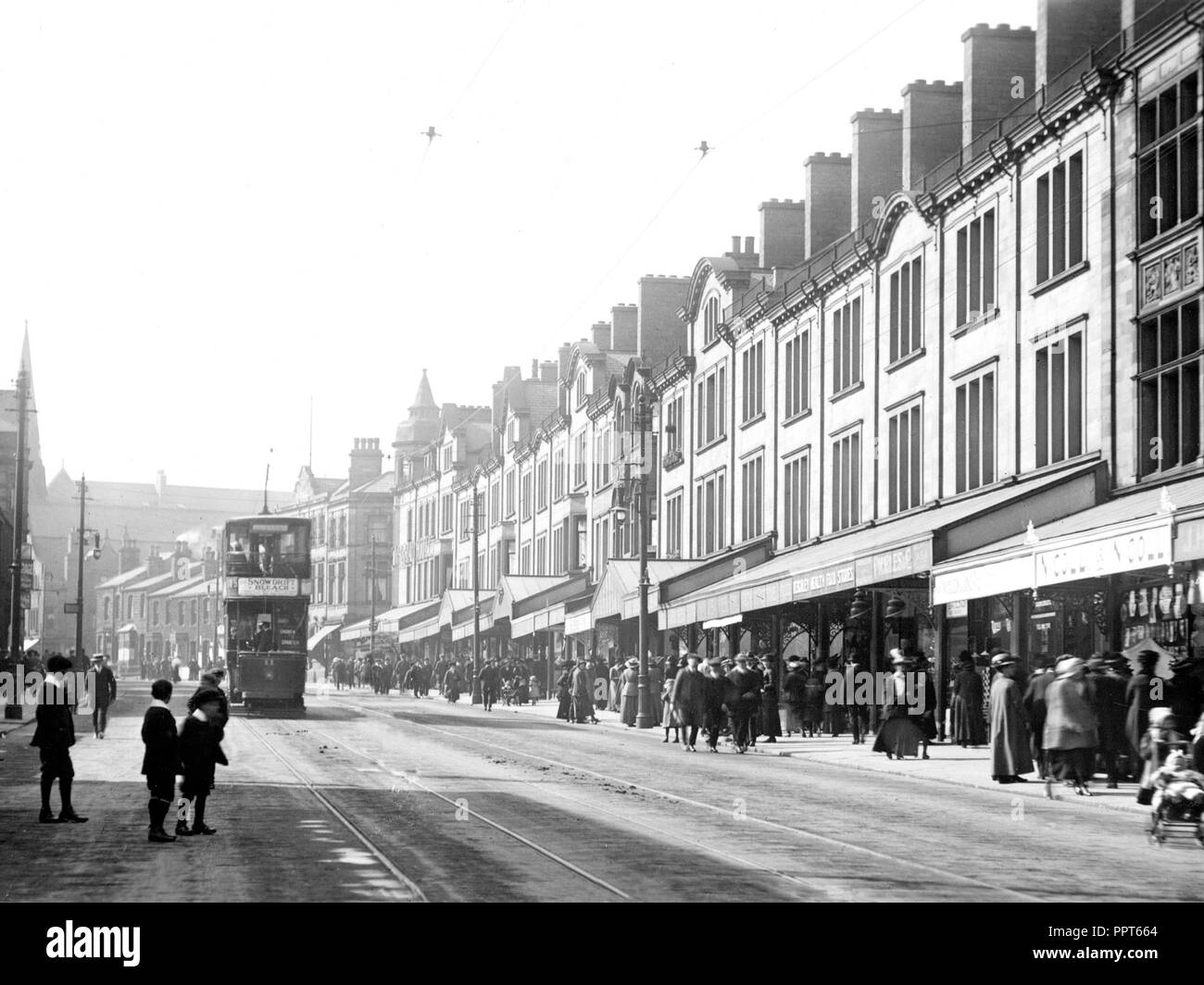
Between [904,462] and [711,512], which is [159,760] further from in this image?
[711,512]

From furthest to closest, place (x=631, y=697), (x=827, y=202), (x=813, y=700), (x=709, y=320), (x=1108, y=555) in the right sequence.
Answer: (x=709, y=320) < (x=827, y=202) < (x=631, y=697) < (x=813, y=700) < (x=1108, y=555)

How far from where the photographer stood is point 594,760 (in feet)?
88.9

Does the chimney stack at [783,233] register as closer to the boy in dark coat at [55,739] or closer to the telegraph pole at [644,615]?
the telegraph pole at [644,615]

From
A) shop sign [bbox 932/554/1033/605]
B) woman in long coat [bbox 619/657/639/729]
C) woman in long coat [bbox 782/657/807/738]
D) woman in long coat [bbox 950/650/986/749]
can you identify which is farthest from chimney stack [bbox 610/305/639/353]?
shop sign [bbox 932/554/1033/605]

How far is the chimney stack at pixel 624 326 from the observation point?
210 ft

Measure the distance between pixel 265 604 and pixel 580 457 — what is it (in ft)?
77.5

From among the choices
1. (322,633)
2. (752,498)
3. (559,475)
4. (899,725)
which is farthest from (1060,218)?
(322,633)

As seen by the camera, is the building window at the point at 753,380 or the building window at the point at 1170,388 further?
the building window at the point at 753,380

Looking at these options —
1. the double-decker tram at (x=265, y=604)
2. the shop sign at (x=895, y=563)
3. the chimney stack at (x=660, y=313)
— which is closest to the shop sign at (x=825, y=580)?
the shop sign at (x=895, y=563)

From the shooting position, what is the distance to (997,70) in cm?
3291

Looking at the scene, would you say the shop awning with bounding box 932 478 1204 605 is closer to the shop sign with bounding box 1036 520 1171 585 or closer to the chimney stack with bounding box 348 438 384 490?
the shop sign with bounding box 1036 520 1171 585

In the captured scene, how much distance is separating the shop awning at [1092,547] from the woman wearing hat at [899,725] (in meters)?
1.46

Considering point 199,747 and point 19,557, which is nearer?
point 199,747
